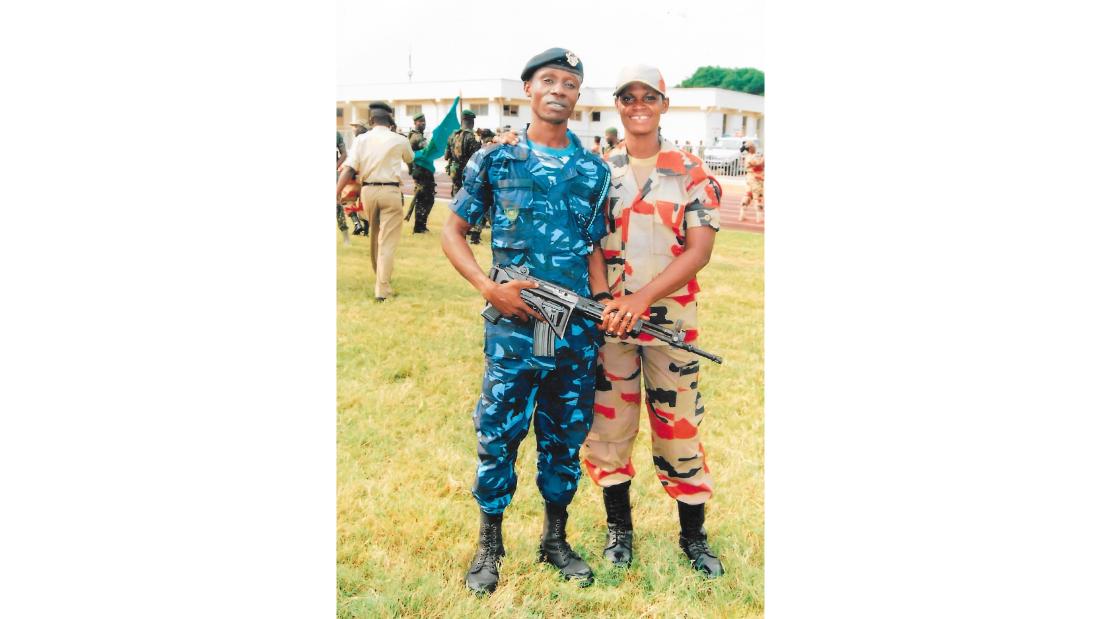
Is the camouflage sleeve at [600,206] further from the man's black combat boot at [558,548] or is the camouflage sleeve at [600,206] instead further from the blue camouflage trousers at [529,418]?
the man's black combat boot at [558,548]

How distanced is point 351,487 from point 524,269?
1686mm

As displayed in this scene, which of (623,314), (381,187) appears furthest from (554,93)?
(381,187)

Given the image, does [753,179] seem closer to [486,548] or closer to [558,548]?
[558,548]

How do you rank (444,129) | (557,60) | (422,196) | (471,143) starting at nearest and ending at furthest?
(557,60) → (444,129) → (422,196) → (471,143)

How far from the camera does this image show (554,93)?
2.74 m

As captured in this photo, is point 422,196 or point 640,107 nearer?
point 640,107

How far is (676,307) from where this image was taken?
311 cm

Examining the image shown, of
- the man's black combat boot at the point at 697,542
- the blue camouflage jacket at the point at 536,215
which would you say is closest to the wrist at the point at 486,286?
the blue camouflage jacket at the point at 536,215

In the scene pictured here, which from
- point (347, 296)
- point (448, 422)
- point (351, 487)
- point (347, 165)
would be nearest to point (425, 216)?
point (347, 165)

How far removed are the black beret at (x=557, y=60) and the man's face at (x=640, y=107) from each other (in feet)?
0.82

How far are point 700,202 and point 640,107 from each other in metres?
0.48

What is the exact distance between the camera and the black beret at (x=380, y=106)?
4428 mm

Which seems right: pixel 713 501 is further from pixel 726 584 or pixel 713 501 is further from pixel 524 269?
pixel 524 269

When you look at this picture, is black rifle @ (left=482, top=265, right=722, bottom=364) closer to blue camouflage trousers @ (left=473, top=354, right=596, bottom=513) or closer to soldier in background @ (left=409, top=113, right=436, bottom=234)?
blue camouflage trousers @ (left=473, top=354, right=596, bottom=513)
